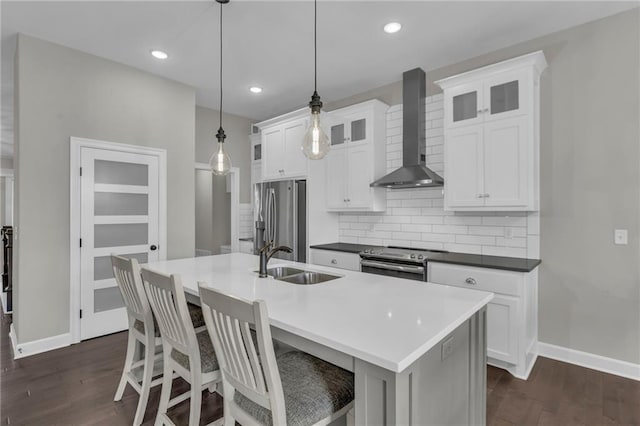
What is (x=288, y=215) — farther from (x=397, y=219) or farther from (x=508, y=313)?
(x=508, y=313)

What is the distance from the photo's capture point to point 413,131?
360 centimetres

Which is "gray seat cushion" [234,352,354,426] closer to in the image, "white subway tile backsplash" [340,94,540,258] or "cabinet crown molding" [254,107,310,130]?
"white subway tile backsplash" [340,94,540,258]

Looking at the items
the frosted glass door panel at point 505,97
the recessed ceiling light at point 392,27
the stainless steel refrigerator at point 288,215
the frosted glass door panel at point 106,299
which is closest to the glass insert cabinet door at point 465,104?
the frosted glass door panel at point 505,97

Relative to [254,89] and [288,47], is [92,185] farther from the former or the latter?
[288,47]

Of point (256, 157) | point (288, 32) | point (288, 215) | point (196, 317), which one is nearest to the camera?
point (196, 317)

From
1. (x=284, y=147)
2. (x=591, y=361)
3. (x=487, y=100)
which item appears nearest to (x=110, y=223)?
(x=284, y=147)

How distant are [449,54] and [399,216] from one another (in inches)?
71.1

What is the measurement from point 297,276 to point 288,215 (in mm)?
1929

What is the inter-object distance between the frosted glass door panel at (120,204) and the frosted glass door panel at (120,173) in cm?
14

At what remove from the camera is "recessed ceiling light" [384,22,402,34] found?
114 inches

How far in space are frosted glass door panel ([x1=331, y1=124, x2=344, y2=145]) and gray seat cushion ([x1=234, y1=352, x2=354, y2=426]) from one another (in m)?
3.14

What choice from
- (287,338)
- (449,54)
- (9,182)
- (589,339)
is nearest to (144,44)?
(449,54)

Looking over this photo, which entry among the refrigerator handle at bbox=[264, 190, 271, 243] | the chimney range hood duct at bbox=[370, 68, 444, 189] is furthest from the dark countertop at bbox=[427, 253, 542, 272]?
the refrigerator handle at bbox=[264, 190, 271, 243]

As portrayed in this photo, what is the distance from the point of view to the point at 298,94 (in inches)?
183
